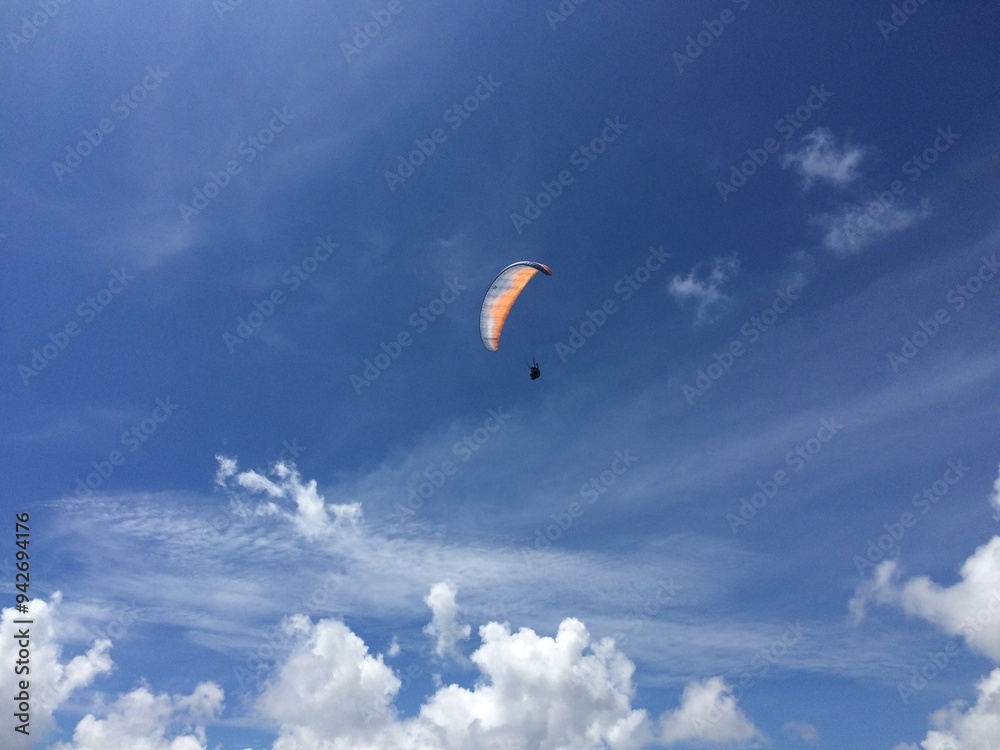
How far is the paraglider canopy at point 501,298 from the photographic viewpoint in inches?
2411

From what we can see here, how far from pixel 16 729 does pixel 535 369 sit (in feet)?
154

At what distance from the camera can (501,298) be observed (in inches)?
2512

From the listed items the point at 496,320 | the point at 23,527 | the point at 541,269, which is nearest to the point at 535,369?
the point at 496,320

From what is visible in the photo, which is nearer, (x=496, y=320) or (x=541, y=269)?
(x=541, y=269)

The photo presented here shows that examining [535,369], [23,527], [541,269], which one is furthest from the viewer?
[535,369]

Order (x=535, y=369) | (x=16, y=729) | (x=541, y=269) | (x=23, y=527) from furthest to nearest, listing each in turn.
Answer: (x=535, y=369) < (x=541, y=269) < (x=23, y=527) < (x=16, y=729)

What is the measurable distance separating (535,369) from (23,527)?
1659 inches

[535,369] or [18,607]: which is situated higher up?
[535,369]

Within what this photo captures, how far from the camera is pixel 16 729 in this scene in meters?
42.4

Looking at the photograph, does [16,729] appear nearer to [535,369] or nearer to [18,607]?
[18,607]

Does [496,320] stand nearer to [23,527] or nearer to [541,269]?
[541,269]

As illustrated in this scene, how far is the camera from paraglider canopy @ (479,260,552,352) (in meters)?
61.2

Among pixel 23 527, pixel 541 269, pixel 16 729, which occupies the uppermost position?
pixel 541 269

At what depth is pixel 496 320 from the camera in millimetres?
65375
